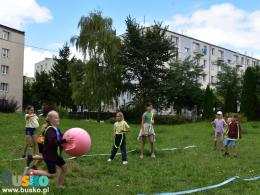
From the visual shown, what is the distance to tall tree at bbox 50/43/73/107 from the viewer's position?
6525 centimetres

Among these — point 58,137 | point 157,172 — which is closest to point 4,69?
point 157,172

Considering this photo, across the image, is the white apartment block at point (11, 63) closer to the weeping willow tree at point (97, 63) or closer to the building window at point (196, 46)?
the weeping willow tree at point (97, 63)

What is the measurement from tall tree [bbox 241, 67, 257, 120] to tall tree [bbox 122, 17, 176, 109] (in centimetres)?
817

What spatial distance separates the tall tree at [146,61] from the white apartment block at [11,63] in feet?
93.6

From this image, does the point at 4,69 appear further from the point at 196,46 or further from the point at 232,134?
the point at 232,134

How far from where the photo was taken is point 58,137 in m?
7.76

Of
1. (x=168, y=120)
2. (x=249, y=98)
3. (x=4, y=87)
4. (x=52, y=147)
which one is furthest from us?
(x=4, y=87)

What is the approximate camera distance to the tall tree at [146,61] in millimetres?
42719

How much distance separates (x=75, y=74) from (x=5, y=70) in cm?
2695

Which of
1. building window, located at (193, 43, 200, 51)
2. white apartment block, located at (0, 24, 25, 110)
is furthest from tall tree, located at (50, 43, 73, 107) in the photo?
building window, located at (193, 43, 200, 51)

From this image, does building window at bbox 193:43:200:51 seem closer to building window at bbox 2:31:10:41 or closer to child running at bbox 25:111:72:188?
building window at bbox 2:31:10:41

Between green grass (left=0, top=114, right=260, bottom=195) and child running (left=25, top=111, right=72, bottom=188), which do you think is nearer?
child running (left=25, top=111, right=72, bottom=188)

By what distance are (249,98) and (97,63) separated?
51.6 feet

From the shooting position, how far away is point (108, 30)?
43.1 m
